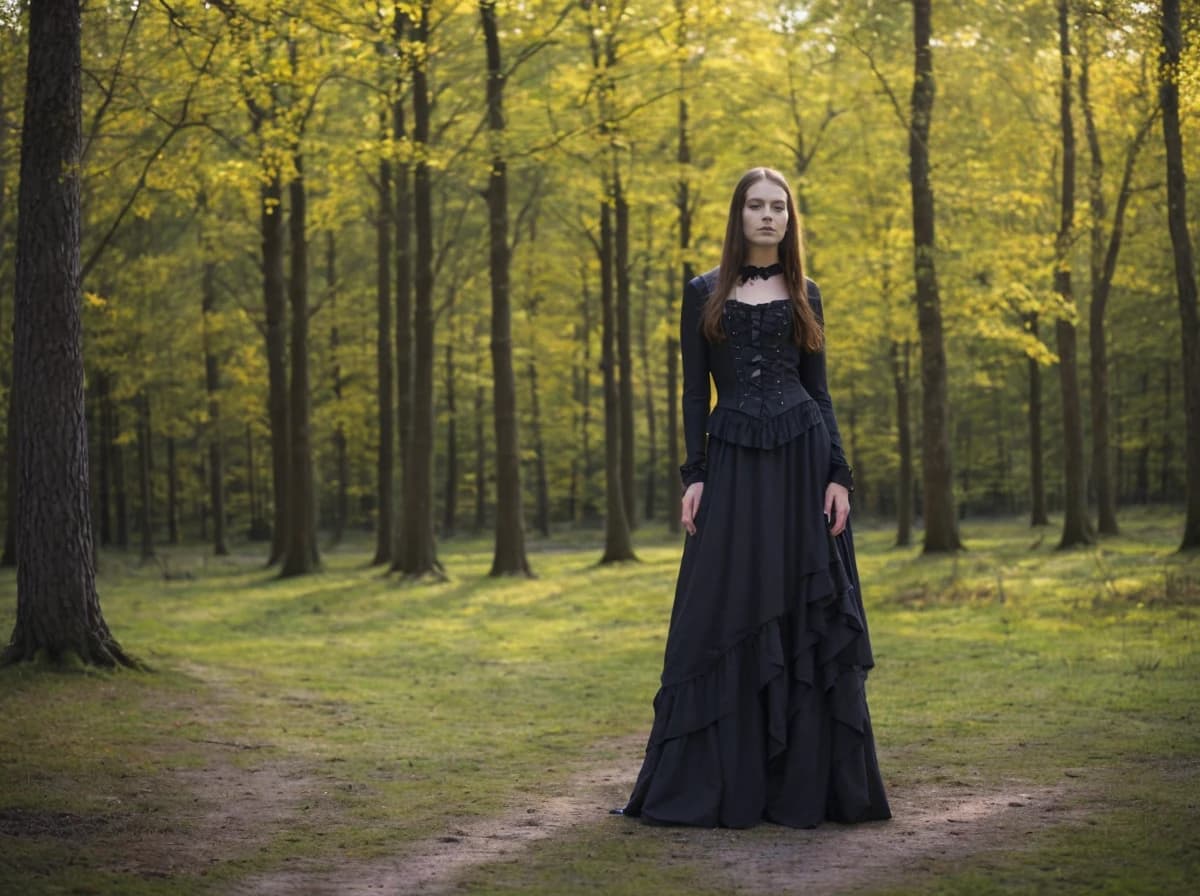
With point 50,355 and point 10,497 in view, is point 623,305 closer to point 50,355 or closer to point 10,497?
point 10,497

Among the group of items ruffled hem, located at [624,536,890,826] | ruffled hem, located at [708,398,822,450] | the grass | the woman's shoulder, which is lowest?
Answer: the grass

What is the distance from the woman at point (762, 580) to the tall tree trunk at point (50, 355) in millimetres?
5589

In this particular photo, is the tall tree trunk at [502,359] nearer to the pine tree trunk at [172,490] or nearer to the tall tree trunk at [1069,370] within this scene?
the tall tree trunk at [1069,370]

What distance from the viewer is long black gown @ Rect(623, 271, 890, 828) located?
5.53 m

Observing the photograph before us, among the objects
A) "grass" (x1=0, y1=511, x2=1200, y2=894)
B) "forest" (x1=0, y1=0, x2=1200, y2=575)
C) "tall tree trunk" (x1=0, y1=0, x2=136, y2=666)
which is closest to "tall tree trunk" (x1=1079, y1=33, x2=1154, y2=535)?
"forest" (x1=0, y1=0, x2=1200, y2=575)

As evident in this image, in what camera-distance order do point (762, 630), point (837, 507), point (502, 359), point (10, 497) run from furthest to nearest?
point (10, 497) < point (502, 359) < point (837, 507) < point (762, 630)

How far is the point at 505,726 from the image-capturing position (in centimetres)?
925

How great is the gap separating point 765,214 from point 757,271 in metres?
0.26

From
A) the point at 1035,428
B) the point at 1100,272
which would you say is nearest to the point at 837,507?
the point at 1100,272

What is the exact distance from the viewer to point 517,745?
839cm

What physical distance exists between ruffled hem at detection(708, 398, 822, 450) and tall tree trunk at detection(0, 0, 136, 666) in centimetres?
576

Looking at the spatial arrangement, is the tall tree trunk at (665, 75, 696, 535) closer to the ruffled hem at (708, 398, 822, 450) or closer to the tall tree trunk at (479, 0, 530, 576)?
the tall tree trunk at (479, 0, 530, 576)

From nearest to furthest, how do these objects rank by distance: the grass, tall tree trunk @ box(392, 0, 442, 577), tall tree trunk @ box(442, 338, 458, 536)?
the grass, tall tree trunk @ box(392, 0, 442, 577), tall tree trunk @ box(442, 338, 458, 536)

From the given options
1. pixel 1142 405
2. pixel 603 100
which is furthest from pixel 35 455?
pixel 1142 405
